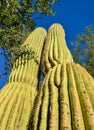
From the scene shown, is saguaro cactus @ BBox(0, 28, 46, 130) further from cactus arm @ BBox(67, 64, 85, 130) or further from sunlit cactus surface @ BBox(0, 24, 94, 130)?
cactus arm @ BBox(67, 64, 85, 130)

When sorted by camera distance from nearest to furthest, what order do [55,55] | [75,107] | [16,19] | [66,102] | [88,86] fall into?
1. [75,107]
2. [66,102]
3. [88,86]
4. [55,55]
5. [16,19]

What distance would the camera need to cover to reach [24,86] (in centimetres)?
417

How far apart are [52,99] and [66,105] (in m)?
0.19

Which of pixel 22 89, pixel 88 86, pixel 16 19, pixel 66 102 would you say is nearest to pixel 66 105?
pixel 66 102

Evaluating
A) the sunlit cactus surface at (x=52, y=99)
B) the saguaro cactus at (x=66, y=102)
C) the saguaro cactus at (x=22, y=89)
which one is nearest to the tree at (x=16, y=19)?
the saguaro cactus at (x=22, y=89)

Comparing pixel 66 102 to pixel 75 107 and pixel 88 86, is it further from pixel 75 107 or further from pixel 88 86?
pixel 88 86

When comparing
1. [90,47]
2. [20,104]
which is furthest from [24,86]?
[90,47]

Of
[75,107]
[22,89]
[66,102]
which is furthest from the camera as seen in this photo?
[22,89]

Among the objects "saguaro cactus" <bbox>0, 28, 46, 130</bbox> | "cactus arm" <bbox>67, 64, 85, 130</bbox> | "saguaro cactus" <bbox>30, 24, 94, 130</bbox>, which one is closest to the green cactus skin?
"saguaro cactus" <bbox>0, 28, 46, 130</bbox>

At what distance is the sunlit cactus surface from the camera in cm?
218

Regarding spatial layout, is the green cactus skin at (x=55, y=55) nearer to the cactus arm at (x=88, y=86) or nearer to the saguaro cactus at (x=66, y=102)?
the saguaro cactus at (x=66, y=102)

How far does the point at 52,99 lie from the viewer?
99.1 inches

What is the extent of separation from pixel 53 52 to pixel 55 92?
6.34 ft

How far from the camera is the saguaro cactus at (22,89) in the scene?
9.23ft
